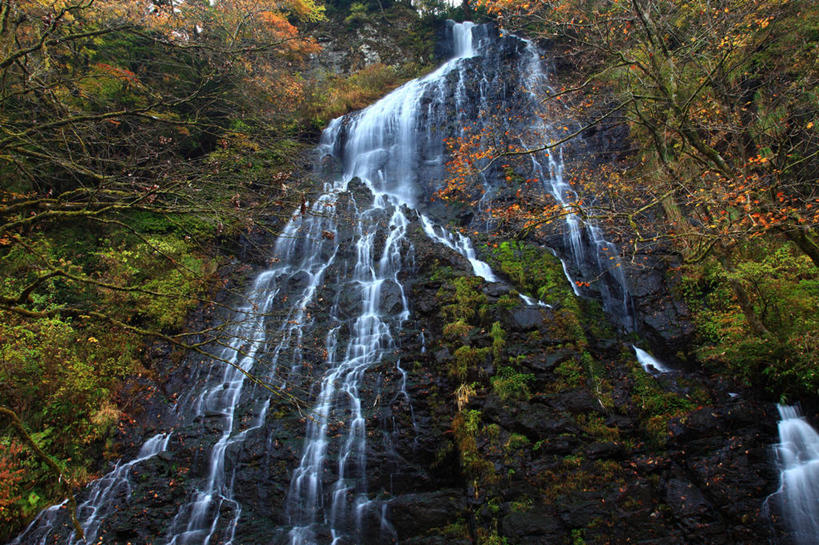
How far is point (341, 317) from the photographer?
36.3 ft

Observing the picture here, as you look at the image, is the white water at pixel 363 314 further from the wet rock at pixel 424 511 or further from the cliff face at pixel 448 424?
the wet rock at pixel 424 511

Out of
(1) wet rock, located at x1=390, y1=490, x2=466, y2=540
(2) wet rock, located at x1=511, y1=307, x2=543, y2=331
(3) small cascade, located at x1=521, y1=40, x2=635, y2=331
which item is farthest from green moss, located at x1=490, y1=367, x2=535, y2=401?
(3) small cascade, located at x1=521, y1=40, x2=635, y2=331

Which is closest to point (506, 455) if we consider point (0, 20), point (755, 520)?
point (755, 520)

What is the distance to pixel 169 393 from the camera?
9.54m

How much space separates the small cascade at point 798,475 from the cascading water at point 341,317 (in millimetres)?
4432

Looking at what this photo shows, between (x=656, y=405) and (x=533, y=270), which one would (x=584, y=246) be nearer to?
(x=533, y=270)

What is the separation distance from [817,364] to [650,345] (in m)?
3.40

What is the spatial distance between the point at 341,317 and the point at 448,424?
450 centimetres

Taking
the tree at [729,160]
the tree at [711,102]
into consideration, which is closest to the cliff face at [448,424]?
the tree at [729,160]

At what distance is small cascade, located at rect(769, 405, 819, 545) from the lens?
17.1 ft

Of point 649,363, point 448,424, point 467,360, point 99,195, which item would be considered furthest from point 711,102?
point 99,195

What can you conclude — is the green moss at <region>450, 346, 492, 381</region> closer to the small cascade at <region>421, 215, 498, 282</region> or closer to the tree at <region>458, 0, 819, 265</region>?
the small cascade at <region>421, 215, 498, 282</region>

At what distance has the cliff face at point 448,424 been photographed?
6.02 meters

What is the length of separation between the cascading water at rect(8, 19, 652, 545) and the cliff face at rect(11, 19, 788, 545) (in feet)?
0.17
